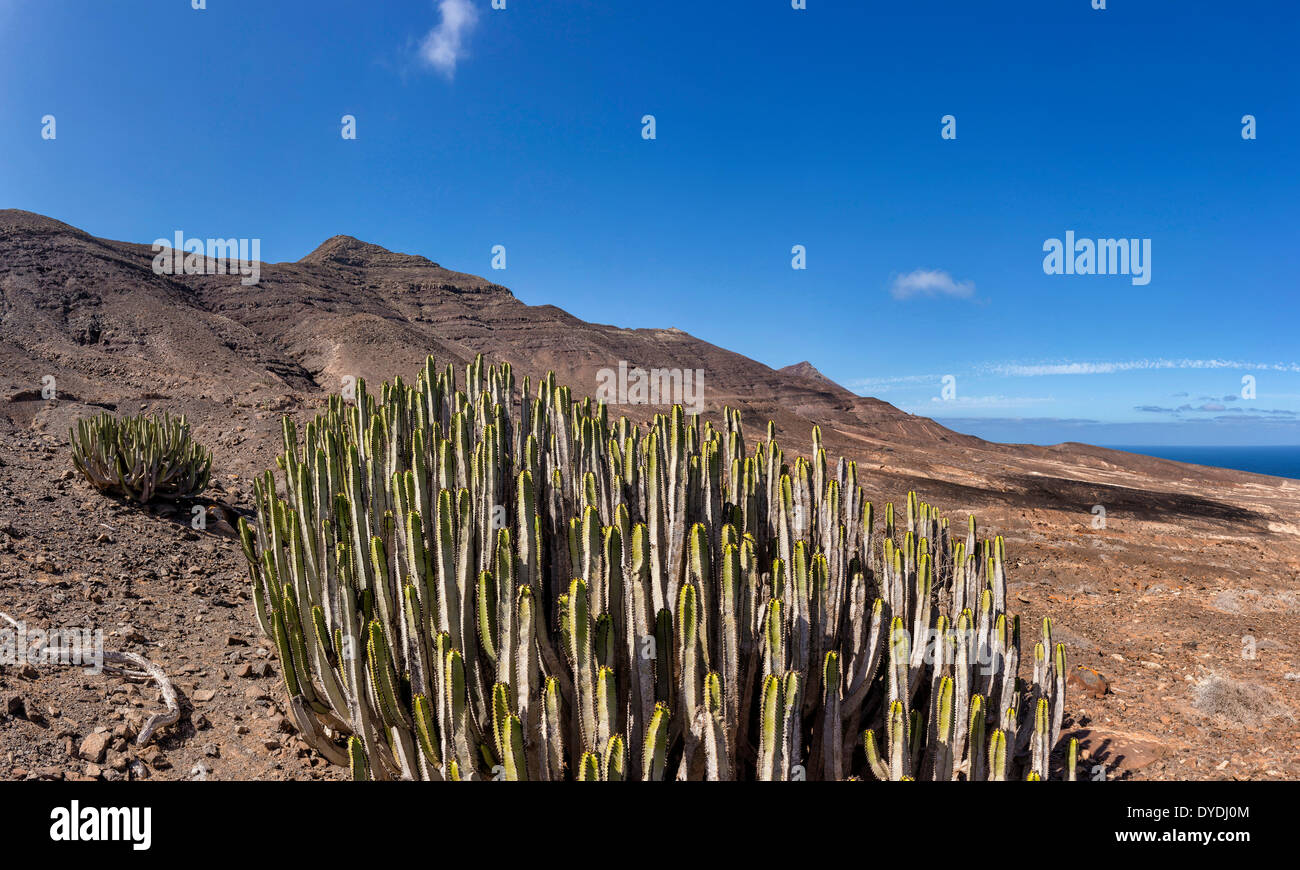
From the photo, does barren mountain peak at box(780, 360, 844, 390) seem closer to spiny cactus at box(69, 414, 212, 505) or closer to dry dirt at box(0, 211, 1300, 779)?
dry dirt at box(0, 211, 1300, 779)

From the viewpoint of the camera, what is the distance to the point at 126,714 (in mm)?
3295

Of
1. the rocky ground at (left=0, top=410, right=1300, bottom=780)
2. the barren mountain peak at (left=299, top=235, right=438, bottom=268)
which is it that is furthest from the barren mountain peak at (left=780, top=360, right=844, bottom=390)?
the rocky ground at (left=0, top=410, right=1300, bottom=780)

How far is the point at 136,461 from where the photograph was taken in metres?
6.34

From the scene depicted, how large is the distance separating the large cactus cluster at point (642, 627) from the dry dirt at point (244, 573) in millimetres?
801

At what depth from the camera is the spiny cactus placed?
634cm

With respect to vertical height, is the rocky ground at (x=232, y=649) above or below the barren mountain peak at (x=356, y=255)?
below

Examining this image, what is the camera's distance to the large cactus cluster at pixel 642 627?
7.73 feet

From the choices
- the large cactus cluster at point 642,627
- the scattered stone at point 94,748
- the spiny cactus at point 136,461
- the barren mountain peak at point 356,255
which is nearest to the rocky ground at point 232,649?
the scattered stone at point 94,748

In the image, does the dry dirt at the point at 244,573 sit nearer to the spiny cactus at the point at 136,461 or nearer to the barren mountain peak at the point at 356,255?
the spiny cactus at the point at 136,461

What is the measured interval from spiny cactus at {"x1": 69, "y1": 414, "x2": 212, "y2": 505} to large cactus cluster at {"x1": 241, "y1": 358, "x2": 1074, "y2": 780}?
3.50 metres

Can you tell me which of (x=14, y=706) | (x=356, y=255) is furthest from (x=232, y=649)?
(x=356, y=255)

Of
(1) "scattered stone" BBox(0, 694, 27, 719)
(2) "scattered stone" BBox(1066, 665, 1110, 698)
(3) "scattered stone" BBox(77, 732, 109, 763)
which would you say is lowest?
(2) "scattered stone" BBox(1066, 665, 1110, 698)
